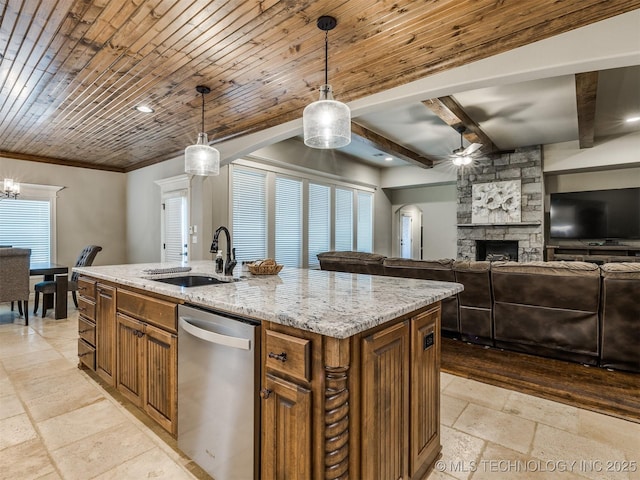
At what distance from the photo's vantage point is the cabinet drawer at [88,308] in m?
2.70

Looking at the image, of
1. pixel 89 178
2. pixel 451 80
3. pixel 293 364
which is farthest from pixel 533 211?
pixel 89 178

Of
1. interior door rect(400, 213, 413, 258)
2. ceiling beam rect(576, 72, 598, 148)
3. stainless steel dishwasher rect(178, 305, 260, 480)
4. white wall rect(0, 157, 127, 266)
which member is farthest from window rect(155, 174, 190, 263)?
interior door rect(400, 213, 413, 258)

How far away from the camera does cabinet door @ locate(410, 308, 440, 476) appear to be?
60.6 inches

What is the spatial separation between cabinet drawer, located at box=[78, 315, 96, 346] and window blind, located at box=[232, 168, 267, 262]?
283cm

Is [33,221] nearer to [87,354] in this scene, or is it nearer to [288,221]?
[288,221]

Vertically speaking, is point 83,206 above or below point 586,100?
below

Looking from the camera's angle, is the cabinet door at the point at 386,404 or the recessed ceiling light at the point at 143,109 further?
the recessed ceiling light at the point at 143,109

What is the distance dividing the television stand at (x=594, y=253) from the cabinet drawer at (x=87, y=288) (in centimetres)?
725

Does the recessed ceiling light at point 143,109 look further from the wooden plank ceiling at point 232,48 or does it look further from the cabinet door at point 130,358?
the cabinet door at point 130,358

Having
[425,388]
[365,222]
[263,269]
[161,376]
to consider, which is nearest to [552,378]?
[425,388]

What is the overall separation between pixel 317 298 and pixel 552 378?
2398 millimetres

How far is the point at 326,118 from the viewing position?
2.19 meters

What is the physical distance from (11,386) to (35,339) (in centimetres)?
139

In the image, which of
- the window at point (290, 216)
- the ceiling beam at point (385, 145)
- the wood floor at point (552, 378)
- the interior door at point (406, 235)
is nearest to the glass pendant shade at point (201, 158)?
the window at point (290, 216)
